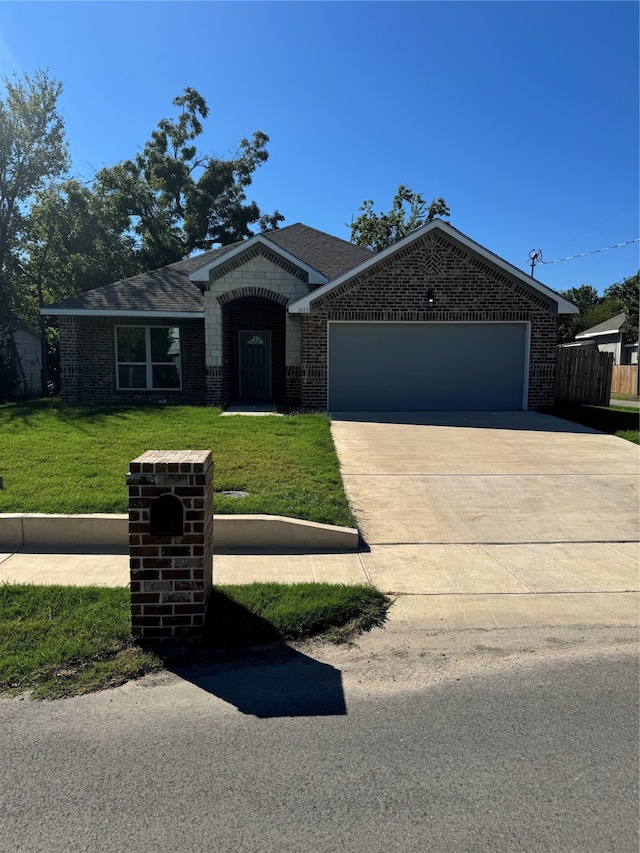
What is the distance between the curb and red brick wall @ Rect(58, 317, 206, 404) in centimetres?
1101

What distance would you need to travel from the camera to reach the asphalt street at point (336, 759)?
243cm

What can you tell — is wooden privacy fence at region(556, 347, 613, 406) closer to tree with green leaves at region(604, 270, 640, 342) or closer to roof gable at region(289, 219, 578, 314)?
roof gable at region(289, 219, 578, 314)

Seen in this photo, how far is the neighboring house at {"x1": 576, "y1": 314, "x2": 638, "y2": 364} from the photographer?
3741 centimetres

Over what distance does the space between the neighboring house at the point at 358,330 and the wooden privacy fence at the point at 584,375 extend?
6.01 feet

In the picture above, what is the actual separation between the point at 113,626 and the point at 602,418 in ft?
41.0

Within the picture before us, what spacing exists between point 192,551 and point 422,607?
74.5 inches

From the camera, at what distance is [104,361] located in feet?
56.3

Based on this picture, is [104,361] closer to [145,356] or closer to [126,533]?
[145,356]

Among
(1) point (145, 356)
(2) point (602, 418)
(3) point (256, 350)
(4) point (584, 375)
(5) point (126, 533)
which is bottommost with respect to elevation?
(5) point (126, 533)

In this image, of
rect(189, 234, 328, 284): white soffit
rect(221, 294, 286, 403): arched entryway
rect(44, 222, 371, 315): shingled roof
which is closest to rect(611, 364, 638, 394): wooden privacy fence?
rect(44, 222, 371, 315): shingled roof

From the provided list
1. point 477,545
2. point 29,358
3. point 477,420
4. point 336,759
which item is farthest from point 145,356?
point 336,759

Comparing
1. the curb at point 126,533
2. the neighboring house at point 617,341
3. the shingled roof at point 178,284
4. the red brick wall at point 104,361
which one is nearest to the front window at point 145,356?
the red brick wall at point 104,361

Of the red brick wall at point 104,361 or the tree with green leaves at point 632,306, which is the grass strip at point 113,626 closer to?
the red brick wall at point 104,361

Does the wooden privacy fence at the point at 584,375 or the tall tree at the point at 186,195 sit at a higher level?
the tall tree at the point at 186,195
